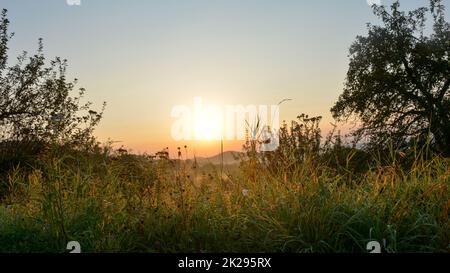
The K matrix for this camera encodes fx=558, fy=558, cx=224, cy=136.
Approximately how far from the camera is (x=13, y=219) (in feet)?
22.6

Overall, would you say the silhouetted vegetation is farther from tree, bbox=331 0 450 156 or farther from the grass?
tree, bbox=331 0 450 156

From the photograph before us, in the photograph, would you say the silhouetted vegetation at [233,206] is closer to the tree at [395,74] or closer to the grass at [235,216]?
the grass at [235,216]

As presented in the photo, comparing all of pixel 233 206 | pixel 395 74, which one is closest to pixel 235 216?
pixel 233 206

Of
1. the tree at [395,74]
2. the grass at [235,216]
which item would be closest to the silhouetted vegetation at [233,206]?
the grass at [235,216]

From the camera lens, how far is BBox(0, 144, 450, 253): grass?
5.37 meters

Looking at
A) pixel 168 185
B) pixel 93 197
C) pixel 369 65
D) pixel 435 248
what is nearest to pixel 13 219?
pixel 93 197

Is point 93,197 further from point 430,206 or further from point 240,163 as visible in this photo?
point 430,206

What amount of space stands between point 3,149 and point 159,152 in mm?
6450

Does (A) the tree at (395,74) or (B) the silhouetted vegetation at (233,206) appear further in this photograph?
(A) the tree at (395,74)

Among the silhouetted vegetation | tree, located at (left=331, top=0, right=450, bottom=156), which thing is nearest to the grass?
the silhouetted vegetation

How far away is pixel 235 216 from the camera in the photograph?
228 inches

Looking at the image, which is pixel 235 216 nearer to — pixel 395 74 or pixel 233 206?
pixel 233 206

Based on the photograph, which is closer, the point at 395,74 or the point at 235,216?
the point at 235,216

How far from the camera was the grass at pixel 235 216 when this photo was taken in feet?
17.6
